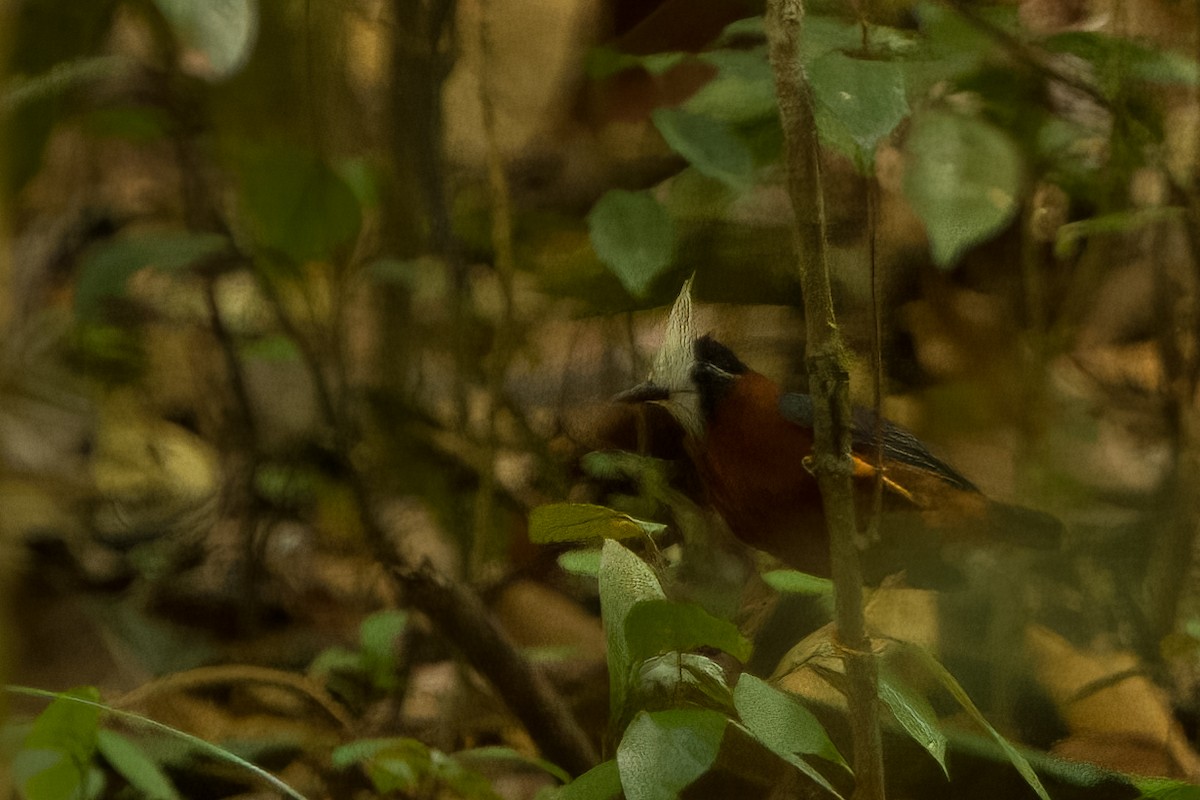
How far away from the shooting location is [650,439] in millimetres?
490

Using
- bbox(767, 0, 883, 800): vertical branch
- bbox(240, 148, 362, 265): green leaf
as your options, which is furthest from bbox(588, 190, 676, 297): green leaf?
bbox(240, 148, 362, 265): green leaf

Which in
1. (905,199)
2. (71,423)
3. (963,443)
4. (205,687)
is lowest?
(205,687)

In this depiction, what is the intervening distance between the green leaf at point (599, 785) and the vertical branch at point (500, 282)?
0.80ft

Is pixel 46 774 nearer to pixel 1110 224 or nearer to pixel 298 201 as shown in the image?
pixel 298 201

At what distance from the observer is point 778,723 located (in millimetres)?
412

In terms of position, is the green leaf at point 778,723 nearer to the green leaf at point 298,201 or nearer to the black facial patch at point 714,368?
the black facial patch at point 714,368

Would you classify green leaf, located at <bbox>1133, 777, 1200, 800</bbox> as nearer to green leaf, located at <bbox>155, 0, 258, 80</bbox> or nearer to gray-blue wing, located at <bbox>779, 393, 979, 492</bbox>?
gray-blue wing, located at <bbox>779, 393, 979, 492</bbox>

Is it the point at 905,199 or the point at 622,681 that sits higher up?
the point at 905,199

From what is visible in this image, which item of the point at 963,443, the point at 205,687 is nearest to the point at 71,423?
the point at 205,687

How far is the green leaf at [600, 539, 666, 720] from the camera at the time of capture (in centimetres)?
44

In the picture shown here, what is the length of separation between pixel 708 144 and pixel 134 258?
1.59ft

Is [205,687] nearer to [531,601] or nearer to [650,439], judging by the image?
[531,601]

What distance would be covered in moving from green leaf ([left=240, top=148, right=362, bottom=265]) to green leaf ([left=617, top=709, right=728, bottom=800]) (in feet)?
1.43

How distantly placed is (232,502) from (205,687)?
8.5 inches
